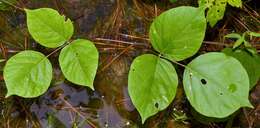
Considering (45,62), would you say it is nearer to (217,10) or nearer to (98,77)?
(98,77)

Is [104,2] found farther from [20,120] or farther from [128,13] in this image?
[20,120]

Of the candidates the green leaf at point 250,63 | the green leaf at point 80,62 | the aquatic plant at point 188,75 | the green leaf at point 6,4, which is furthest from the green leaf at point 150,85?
the green leaf at point 6,4

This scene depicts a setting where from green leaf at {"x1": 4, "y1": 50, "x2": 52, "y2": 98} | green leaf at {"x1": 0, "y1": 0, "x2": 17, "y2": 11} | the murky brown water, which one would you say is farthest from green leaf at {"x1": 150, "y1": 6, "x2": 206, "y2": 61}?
green leaf at {"x1": 0, "y1": 0, "x2": 17, "y2": 11}

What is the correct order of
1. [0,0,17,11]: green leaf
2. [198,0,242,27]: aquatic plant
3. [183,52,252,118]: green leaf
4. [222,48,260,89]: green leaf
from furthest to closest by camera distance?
[0,0,17,11]: green leaf, [198,0,242,27]: aquatic plant, [222,48,260,89]: green leaf, [183,52,252,118]: green leaf

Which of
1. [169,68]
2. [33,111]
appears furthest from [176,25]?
[33,111]

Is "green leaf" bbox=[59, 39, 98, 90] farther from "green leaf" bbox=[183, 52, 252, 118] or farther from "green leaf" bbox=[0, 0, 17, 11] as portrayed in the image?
"green leaf" bbox=[0, 0, 17, 11]

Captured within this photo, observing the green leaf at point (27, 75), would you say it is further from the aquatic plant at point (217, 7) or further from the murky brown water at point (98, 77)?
the aquatic plant at point (217, 7)
